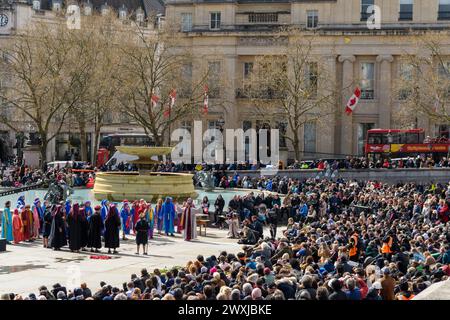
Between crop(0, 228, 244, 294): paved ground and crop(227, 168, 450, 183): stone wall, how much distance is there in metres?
25.8

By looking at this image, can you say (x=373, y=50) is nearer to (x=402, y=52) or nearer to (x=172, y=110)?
(x=402, y=52)

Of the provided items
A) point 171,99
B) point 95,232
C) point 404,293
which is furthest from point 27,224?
point 171,99

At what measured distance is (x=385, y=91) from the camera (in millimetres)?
69875

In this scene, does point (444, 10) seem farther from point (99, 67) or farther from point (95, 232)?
point (95, 232)

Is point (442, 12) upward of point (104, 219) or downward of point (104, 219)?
upward

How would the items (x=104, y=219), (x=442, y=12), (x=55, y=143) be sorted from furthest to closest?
(x=55, y=143) → (x=442, y=12) → (x=104, y=219)

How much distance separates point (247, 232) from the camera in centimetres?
2753

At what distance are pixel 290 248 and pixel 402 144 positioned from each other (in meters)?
43.9

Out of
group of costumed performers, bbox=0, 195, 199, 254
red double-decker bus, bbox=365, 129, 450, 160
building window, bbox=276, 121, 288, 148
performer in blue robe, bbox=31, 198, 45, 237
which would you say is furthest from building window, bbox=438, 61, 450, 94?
performer in blue robe, bbox=31, 198, 45, 237


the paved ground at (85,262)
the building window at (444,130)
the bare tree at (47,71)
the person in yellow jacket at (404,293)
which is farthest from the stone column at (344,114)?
the person in yellow jacket at (404,293)

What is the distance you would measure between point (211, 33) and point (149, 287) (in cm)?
5858

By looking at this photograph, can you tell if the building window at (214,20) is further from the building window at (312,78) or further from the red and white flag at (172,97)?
the red and white flag at (172,97)

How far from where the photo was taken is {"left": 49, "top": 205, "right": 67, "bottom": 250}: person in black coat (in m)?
25.6

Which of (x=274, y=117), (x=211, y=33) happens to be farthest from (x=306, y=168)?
(x=211, y=33)
